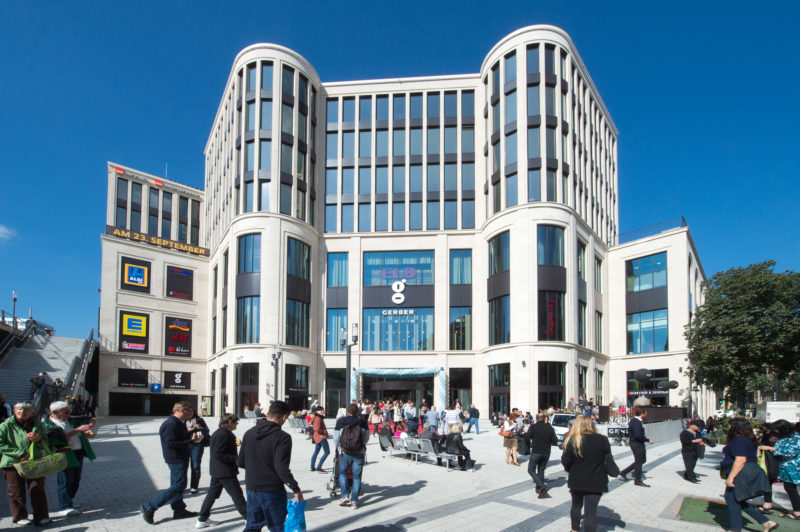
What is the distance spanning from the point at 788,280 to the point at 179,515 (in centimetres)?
3319

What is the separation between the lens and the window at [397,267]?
45.0 meters

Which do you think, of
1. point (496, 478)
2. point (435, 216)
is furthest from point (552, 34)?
point (496, 478)

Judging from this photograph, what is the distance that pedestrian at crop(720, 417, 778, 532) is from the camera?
803cm

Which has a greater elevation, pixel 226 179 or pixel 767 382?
pixel 226 179

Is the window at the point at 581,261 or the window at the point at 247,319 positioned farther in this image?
the window at the point at 581,261

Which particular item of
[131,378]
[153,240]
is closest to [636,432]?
[131,378]

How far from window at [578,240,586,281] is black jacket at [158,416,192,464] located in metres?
36.6

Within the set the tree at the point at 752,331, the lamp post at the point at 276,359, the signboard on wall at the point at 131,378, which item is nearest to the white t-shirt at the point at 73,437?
the lamp post at the point at 276,359

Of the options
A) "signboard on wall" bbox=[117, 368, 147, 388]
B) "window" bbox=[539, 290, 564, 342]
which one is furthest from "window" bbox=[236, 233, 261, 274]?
"window" bbox=[539, 290, 564, 342]

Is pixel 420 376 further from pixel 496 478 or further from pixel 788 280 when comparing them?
pixel 496 478

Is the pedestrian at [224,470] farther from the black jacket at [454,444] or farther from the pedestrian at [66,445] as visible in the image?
the black jacket at [454,444]

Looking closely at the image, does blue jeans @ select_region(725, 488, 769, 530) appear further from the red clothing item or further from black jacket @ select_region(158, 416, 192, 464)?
black jacket @ select_region(158, 416, 192, 464)

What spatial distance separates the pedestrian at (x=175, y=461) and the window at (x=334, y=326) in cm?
3566

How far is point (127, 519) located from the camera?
28.4 ft
